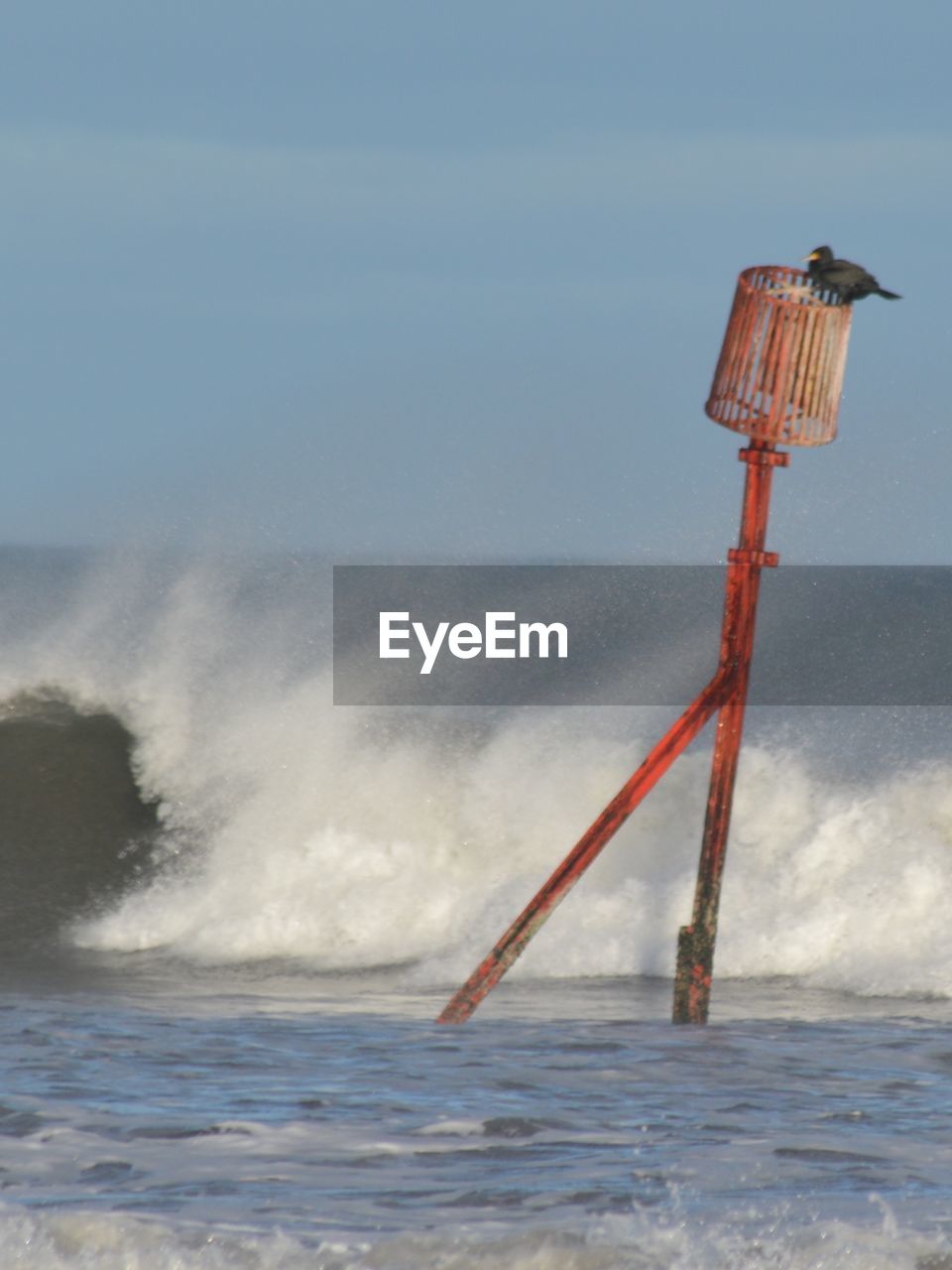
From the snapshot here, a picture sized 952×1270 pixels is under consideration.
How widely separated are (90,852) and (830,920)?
21.2ft

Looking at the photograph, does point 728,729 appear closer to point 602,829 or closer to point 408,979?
point 602,829

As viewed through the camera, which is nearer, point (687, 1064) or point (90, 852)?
point (687, 1064)

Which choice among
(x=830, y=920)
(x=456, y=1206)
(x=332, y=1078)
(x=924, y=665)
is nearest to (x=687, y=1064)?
(x=332, y=1078)

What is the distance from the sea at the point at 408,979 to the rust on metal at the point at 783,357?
310 centimetres

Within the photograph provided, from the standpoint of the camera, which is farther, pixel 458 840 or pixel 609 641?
pixel 609 641

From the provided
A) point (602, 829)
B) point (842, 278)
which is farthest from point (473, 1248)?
point (842, 278)

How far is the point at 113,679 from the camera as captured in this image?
19656mm

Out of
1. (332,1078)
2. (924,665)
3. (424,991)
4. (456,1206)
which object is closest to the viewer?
(456,1206)

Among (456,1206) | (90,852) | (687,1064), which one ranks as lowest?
(90,852)

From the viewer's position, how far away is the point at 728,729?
29.9 ft

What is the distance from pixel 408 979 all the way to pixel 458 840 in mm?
3523

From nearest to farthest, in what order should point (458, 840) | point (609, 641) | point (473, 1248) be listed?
1. point (473, 1248)
2. point (458, 840)
3. point (609, 641)

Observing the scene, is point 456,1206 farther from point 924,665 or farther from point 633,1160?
point 924,665

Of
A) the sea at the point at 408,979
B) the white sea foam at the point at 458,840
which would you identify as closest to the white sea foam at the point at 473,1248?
the sea at the point at 408,979
